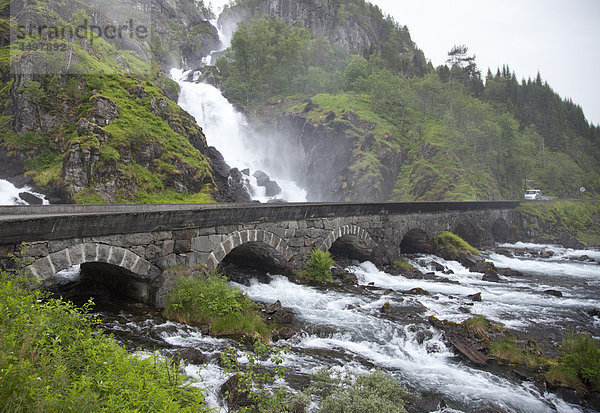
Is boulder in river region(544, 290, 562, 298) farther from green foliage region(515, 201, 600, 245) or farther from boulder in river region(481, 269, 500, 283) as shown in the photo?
green foliage region(515, 201, 600, 245)

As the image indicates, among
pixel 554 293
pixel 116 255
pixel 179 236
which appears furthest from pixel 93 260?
pixel 554 293

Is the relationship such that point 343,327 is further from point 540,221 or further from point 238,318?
point 540,221

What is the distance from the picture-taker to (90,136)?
21516mm

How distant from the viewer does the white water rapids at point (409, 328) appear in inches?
290

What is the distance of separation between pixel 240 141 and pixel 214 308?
4071cm

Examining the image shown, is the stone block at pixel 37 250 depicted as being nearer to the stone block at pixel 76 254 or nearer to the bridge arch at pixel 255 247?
the stone block at pixel 76 254

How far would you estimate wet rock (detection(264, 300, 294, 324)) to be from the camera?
1048cm

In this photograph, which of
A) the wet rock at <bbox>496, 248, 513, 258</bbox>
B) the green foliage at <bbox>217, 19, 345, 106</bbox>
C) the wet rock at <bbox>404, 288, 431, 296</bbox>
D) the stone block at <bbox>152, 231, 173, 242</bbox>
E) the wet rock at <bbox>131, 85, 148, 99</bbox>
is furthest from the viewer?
the green foliage at <bbox>217, 19, 345, 106</bbox>

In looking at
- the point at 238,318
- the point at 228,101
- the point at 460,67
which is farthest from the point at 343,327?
the point at 460,67

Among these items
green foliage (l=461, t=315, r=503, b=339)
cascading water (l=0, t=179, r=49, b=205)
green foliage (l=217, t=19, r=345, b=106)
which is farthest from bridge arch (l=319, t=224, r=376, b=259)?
green foliage (l=217, t=19, r=345, b=106)

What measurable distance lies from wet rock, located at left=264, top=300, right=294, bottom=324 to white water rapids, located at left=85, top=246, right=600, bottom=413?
1.27 ft

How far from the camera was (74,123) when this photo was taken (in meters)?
23.0

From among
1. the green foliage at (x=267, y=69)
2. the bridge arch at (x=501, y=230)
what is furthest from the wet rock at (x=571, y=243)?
the green foliage at (x=267, y=69)

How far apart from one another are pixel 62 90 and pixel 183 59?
187ft
